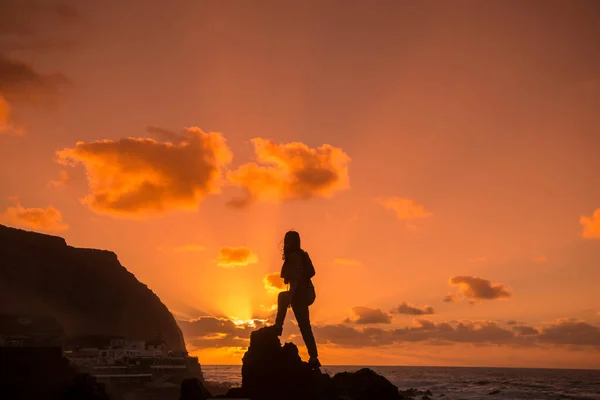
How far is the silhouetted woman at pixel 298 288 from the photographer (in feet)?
46.7

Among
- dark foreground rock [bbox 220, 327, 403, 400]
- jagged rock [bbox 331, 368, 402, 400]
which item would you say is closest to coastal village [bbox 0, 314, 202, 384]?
jagged rock [bbox 331, 368, 402, 400]

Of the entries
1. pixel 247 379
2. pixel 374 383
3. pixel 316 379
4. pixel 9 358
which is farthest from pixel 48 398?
pixel 374 383

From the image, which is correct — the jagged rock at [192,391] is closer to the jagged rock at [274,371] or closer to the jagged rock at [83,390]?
the jagged rock at [274,371]

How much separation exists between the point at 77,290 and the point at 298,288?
501 ft

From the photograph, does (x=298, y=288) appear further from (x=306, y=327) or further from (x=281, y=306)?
(x=306, y=327)

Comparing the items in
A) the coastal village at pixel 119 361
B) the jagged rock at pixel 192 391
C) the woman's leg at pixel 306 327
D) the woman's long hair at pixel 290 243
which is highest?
the woman's long hair at pixel 290 243

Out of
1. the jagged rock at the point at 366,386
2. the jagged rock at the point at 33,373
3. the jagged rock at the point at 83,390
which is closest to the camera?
the jagged rock at the point at 83,390

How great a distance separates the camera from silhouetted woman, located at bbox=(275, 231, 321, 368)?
14234 mm

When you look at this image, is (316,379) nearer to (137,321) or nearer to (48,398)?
(48,398)

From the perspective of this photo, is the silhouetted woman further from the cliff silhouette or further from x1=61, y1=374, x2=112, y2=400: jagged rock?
the cliff silhouette

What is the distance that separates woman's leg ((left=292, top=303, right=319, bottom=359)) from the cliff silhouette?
5063 inches

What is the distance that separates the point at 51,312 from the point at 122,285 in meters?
26.9

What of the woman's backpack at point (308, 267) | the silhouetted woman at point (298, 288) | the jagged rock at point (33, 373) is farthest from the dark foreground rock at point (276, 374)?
the jagged rock at point (33, 373)

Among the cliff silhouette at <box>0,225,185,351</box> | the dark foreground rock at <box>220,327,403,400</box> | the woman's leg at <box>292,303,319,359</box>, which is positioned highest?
the cliff silhouette at <box>0,225,185,351</box>
